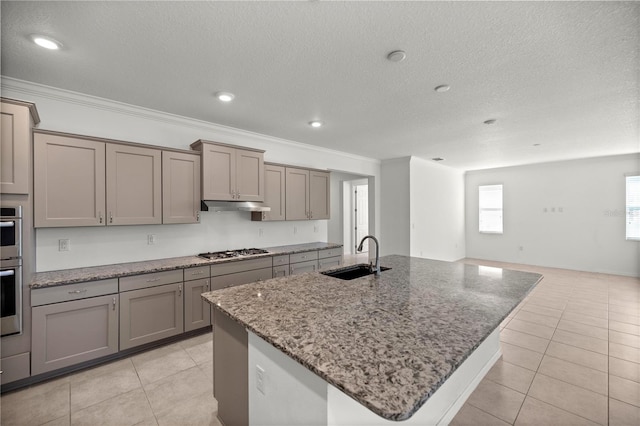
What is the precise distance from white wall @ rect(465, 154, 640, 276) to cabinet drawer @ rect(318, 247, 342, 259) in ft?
Result: 16.9

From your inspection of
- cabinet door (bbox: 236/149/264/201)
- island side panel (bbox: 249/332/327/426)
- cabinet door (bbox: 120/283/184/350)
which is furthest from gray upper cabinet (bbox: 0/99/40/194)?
island side panel (bbox: 249/332/327/426)

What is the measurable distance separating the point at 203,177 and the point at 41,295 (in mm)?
1724

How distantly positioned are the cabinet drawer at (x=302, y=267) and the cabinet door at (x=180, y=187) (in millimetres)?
1451

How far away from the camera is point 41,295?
2229 millimetres

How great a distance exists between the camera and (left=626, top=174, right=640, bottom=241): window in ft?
18.4

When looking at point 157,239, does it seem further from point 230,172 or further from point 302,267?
point 302,267

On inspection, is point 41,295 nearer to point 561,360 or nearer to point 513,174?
point 561,360

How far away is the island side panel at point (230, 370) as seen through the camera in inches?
61.6

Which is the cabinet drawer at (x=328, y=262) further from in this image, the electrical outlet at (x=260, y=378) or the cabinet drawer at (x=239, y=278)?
the electrical outlet at (x=260, y=378)

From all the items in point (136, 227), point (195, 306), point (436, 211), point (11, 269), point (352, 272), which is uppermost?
point (436, 211)

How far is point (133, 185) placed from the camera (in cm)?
286

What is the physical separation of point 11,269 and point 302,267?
2909 mm

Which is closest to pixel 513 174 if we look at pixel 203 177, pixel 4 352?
pixel 203 177

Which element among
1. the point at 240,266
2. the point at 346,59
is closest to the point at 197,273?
the point at 240,266
